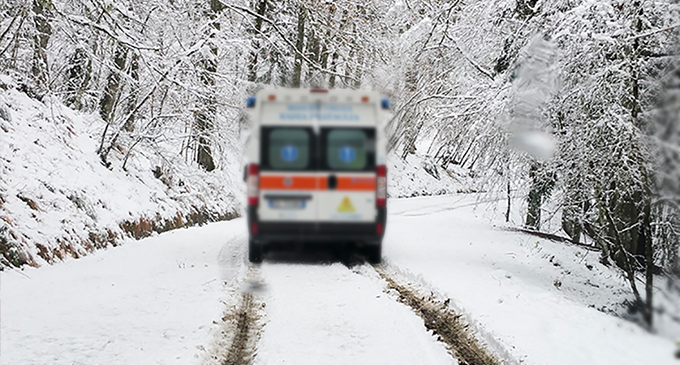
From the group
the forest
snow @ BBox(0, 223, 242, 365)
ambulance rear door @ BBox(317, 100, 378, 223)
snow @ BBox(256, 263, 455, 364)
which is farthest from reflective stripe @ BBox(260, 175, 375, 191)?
snow @ BBox(256, 263, 455, 364)

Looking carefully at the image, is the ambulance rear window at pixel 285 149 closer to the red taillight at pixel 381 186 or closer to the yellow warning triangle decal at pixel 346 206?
the yellow warning triangle decal at pixel 346 206

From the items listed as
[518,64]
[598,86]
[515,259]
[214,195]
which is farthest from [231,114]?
[515,259]

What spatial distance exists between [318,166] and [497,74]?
1136cm

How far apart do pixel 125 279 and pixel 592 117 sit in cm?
931

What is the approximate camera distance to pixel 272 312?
8.85 m

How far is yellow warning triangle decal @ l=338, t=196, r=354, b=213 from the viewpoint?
262 centimetres

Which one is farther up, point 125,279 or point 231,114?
point 231,114

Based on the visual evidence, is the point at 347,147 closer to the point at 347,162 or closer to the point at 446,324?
the point at 347,162

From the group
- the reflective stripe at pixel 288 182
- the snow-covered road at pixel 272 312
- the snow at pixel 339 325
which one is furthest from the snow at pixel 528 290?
the reflective stripe at pixel 288 182

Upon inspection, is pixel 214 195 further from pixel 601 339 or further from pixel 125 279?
pixel 601 339

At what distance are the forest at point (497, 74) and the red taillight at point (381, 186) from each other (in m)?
1.90

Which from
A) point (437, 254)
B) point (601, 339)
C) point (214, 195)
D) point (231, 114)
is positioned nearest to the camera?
point (231, 114)

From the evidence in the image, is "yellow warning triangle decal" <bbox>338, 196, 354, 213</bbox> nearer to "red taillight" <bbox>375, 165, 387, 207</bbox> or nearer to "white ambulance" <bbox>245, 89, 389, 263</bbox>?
"white ambulance" <bbox>245, 89, 389, 263</bbox>

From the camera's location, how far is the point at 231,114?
6039 mm
